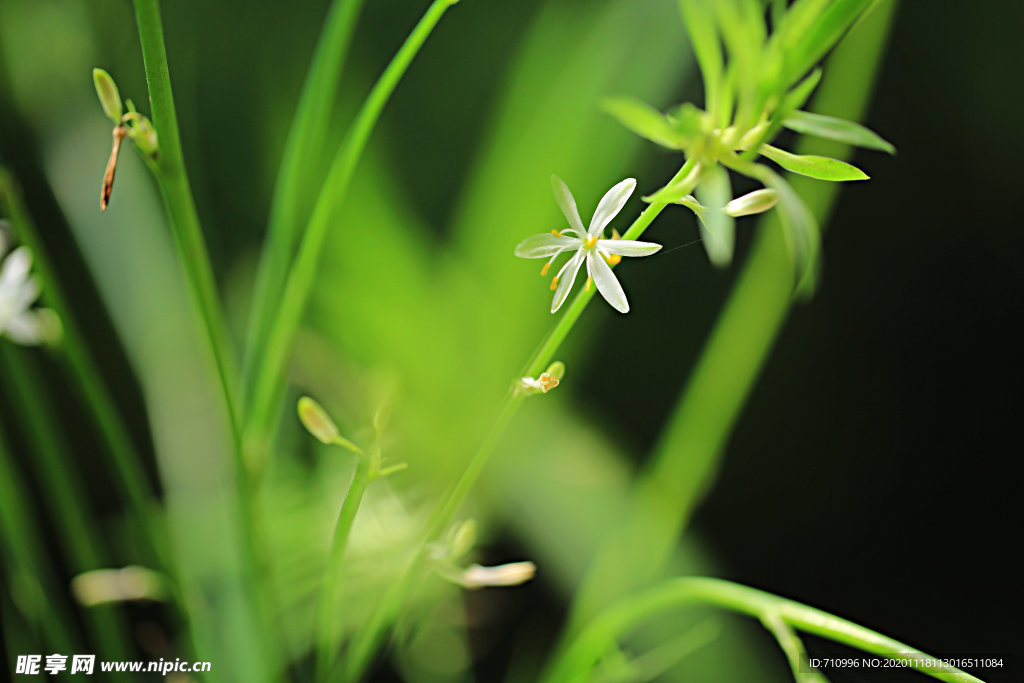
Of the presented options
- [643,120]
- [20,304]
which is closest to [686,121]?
[643,120]

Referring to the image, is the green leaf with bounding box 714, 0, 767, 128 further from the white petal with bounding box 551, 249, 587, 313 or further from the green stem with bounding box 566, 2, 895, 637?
the green stem with bounding box 566, 2, 895, 637

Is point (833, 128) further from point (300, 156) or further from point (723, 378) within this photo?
point (723, 378)

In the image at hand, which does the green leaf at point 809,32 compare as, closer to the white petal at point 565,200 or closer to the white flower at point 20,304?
the white petal at point 565,200

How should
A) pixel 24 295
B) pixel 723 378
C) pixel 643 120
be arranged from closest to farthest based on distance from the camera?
pixel 643 120 → pixel 24 295 → pixel 723 378

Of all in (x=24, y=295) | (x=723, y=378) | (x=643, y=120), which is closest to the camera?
(x=643, y=120)

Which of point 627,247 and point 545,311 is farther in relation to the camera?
point 545,311

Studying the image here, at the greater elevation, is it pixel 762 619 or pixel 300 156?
pixel 300 156

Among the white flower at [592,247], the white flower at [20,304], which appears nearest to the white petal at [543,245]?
the white flower at [592,247]

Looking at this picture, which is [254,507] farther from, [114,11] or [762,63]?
[114,11]
